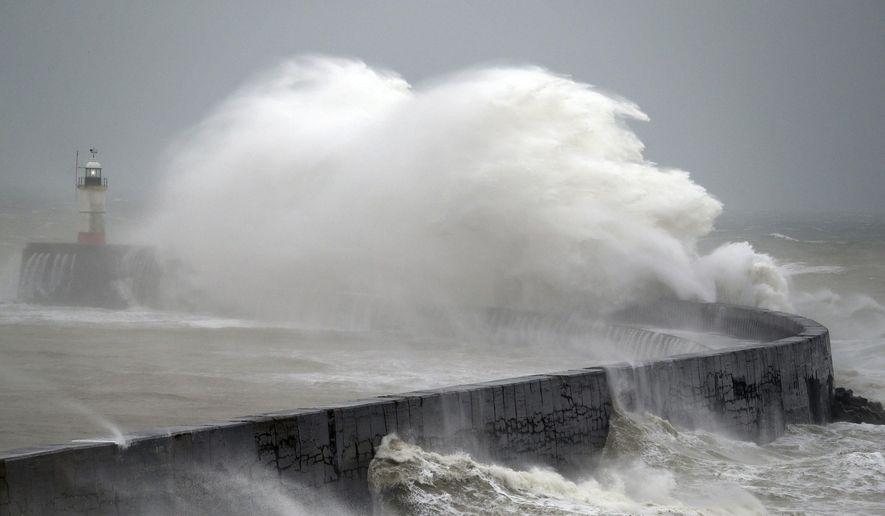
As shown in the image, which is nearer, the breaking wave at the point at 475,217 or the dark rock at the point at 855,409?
the dark rock at the point at 855,409

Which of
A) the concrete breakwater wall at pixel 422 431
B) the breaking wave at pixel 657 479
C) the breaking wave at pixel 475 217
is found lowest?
the breaking wave at pixel 657 479

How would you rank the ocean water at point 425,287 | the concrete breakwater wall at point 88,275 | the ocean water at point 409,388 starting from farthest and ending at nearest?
the concrete breakwater wall at point 88,275
the ocean water at point 425,287
the ocean water at point 409,388

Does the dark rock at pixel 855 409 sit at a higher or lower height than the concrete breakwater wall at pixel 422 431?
lower

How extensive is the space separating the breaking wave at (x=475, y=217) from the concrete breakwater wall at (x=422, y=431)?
589 centimetres

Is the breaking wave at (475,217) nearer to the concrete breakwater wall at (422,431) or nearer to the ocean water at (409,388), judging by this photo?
the ocean water at (409,388)

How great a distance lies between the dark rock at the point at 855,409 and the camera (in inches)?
401

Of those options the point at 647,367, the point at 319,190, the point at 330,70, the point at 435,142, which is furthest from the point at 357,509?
the point at 330,70

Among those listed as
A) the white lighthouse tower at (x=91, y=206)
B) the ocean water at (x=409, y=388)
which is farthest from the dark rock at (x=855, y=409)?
the white lighthouse tower at (x=91, y=206)

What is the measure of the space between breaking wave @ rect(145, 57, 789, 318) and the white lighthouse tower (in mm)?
4572

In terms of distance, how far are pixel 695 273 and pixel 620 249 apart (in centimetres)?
121

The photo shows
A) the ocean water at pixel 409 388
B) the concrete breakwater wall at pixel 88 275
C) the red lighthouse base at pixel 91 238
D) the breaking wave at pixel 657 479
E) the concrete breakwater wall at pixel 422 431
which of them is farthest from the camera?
the red lighthouse base at pixel 91 238

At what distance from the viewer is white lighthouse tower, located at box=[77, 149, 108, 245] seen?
2591cm

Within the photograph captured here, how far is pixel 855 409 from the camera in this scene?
34.0 ft

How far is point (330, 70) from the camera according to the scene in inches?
974
